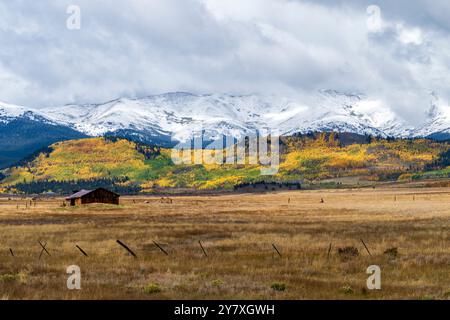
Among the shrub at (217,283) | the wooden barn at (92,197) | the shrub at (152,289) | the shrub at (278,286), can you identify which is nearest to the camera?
the shrub at (152,289)

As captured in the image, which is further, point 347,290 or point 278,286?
point 278,286

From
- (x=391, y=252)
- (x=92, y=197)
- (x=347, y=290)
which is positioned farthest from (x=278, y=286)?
(x=92, y=197)

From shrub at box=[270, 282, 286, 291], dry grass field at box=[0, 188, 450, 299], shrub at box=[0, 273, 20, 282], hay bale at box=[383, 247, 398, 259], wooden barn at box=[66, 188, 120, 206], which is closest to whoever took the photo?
dry grass field at box=[0, 188, 450, 299]

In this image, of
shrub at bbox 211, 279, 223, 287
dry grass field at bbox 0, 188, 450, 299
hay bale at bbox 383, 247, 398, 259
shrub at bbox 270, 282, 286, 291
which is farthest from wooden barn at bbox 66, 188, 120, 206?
shrub at bbox 270, 282, 286, 291

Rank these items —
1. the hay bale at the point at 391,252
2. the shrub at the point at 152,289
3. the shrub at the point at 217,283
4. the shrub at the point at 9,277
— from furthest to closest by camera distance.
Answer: the hay bale at the point at 391,252
the shrub at the point at 9,277
the shrub at the point at 217,283
the shrub at the point at 152,289

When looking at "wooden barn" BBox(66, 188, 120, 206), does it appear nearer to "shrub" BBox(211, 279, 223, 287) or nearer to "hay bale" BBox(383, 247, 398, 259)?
"hay bale" BBox(383, 247, 398, 259)

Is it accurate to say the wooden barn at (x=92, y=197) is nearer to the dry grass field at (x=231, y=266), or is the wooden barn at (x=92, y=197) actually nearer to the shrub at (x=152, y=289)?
the dry grass field at (x=231, y=266)

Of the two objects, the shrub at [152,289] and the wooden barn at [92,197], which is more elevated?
the wooden barn at [92,197]

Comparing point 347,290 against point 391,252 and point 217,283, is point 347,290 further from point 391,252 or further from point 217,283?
point 391,252

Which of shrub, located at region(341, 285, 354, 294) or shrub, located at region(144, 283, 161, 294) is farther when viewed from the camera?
shrub, located at region(144, 283, 161, 294)

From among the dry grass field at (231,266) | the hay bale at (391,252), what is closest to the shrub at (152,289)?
the dry grass field at (231,266)
